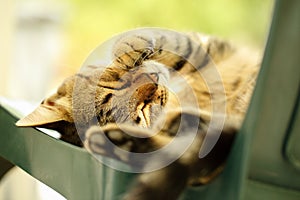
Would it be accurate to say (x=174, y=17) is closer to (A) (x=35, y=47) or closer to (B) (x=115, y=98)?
(A) (x=35, y=47)

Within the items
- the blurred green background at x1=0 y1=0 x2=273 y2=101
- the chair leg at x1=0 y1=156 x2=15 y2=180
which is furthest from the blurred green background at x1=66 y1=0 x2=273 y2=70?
the chair leg at x1=0 y1=156 x2=15 y2=180

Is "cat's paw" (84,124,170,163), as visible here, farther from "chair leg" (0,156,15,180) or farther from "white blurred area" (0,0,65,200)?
"white blurred area" (0,0,65,200)

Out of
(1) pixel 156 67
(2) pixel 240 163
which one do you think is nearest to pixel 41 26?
(1) pixel 156 67

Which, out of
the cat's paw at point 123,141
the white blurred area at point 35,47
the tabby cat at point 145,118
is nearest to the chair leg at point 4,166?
the tabby cat at point 145,118

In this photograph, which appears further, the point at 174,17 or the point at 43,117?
the point at 174,17

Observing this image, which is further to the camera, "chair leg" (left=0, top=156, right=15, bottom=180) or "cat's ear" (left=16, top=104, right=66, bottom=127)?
"chair leg" (left=0, top=156, right=15, bottom=180)

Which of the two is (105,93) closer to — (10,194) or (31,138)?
(31,138)

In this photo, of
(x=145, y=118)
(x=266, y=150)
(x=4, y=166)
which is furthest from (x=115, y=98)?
(x=4, y=166)
